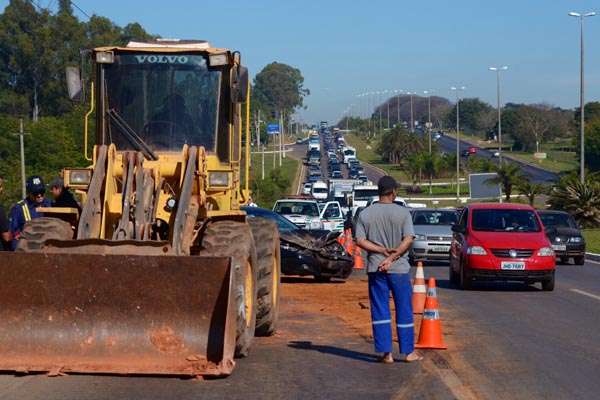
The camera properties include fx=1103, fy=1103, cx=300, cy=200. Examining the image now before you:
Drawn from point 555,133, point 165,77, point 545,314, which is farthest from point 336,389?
point 555,133

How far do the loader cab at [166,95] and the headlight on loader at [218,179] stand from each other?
0.74 m

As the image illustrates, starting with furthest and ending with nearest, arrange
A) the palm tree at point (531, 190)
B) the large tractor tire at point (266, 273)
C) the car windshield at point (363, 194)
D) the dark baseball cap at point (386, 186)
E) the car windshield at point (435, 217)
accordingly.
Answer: the palm tree at point (531, 190) < the car windshield at point (363, 194) < the car windshield at point (435, 217) < the large tractor tire at point (266, 273) < the dark baseball cap at point (386, 186)

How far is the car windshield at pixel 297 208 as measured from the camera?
134 ft

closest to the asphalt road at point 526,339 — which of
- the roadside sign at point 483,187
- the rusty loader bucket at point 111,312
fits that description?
the rusty loader bucket at point 111,312

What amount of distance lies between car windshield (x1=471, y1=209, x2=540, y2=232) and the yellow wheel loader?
392 inches

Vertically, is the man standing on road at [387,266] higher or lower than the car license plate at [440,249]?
higher

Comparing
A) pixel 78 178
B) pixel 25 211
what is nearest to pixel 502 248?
pixel 25 211

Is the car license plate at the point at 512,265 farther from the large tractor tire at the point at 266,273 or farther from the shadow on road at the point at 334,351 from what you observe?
the shadow on road at the point at 334,351

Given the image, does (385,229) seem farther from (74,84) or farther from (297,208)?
(297,208)

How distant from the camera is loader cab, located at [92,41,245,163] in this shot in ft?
42.2

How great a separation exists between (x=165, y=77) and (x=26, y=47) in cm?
6717

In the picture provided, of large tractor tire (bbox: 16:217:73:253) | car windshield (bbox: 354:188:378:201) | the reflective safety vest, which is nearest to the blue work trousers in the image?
large tractor tire (bbox: 16:217:73:253)

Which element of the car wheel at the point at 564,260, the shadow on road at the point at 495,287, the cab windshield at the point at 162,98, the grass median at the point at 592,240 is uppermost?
the cab windshield at the point at 162,98

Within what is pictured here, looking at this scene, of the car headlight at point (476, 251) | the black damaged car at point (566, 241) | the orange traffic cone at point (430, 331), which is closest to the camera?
the orange traffic cone at point (430, 331)
